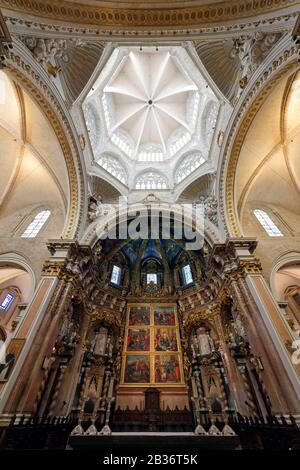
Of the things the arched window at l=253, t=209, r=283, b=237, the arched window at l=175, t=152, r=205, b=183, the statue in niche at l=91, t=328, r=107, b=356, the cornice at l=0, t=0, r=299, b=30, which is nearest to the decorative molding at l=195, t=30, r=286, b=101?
the cornice at l=0, t=0, r=299, b=30

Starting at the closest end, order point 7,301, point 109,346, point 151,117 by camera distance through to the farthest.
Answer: point 109,346
point 7,301
point 151,117

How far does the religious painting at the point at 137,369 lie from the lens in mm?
12688

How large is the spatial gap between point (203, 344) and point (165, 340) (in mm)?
2515

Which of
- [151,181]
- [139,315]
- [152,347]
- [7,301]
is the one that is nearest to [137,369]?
[152,347]

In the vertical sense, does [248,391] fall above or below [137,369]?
below

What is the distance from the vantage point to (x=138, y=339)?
14430 mm

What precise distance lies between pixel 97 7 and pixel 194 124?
45.7ft

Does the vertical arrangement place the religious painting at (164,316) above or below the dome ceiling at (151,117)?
below

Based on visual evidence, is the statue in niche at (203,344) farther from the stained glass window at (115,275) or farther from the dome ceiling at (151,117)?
the dome ceiling at (151,117)

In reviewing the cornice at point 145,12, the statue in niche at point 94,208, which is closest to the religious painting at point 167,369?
the statue in niche at point 94,208

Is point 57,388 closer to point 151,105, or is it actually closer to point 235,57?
point 235,57

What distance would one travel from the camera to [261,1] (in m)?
5.57

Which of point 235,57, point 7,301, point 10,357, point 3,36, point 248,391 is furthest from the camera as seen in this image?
point 7,301

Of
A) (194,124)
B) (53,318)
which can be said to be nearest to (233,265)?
(53,318)
